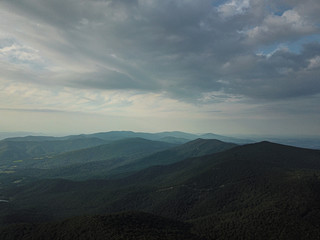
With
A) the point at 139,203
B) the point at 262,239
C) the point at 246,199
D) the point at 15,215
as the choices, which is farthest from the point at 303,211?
the point at 15,215

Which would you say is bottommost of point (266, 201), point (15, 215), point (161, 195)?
point (15, 215)

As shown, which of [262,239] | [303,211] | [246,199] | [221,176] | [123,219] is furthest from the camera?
[221,176]

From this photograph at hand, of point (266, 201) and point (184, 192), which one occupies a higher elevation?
point (266, 201)

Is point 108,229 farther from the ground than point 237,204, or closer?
farther from the ground

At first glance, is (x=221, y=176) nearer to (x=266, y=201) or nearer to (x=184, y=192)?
(x=184, y=192)

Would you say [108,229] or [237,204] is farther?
[237,204]

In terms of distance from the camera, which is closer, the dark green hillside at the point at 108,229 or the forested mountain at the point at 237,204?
the dark green hillside at the point at 108,229

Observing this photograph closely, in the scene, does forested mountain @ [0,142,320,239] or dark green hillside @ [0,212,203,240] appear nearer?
dark green hillside @ [0,212,203,240]

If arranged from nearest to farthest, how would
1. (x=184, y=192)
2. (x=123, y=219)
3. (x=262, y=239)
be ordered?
(x=262, y=239) < (x=123, y=219) < (x=184, y=192)
